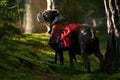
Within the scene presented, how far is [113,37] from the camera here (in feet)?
38.7

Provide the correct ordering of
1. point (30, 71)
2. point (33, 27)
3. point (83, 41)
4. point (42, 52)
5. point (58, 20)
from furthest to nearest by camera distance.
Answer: point (33, 27), point (42, 52), point (58, 20), point (83, 41), point (30, 71)

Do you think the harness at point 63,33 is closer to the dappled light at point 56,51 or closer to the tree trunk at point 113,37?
the dappled light at point 56,51

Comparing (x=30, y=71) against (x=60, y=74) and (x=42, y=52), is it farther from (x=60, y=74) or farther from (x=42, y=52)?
(x=42, y=52)

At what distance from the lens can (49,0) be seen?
1817 cm

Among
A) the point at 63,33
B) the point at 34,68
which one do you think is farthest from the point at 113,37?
the point at 34,68

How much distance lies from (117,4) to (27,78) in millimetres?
2982

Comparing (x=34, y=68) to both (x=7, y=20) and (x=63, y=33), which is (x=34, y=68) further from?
(x=7, y=20)

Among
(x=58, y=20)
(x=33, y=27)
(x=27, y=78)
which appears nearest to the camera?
(x=27, y=78)

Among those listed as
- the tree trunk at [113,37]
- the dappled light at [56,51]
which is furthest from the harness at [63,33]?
the tree trunk at [113,37]

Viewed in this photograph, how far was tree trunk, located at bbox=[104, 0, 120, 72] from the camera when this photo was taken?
1153 cm

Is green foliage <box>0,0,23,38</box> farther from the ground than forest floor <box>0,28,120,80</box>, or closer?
farther from the ground

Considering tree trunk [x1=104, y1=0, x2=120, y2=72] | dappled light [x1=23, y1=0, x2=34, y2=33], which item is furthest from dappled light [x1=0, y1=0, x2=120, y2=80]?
dappled light [x1=23, y1=0, x2=34, y2=33]

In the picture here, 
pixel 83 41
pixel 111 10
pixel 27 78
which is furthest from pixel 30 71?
pixel 111 10

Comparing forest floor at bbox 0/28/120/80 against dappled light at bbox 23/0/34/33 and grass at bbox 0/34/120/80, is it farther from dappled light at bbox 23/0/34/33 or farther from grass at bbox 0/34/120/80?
dappled light at bbox 23/0/34/33
